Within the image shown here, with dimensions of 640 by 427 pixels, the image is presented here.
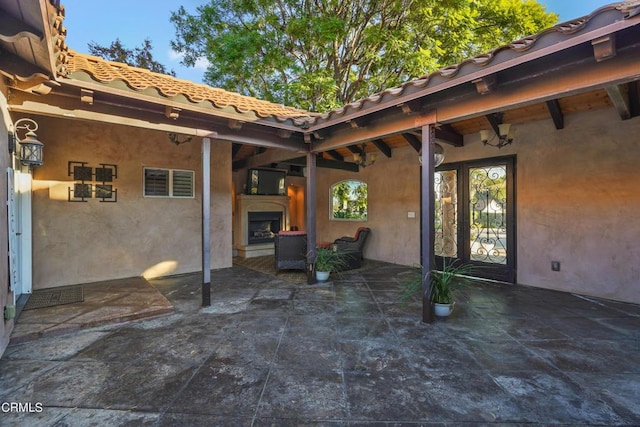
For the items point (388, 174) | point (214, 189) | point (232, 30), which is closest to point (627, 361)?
point (388, 174)

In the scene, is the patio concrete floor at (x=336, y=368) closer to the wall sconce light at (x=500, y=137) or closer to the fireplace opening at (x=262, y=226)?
the wall sconce light at (x=500, y=137)

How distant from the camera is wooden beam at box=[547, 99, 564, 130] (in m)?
4.12

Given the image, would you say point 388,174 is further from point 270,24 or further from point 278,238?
point 270,24

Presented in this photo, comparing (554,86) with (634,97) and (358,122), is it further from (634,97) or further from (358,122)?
(634,97)

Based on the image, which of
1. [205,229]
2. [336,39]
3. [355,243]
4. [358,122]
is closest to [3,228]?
[205,229]

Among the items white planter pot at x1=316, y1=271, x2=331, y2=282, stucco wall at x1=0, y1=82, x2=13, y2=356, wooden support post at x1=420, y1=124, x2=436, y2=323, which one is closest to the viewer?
stucco wall at x1=0, y1=82, x2=13, y2=356

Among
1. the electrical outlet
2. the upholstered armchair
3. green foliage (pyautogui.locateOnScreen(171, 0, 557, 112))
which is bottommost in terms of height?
the electrical outlet

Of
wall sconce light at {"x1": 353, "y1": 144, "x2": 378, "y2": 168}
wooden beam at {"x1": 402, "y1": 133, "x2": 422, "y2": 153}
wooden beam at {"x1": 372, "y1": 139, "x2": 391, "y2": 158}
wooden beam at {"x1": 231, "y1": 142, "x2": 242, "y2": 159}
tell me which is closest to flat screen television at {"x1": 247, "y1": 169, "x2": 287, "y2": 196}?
wooden beam at {"x1": 231, "y1": 142, "x2": 242, "y2": 159}

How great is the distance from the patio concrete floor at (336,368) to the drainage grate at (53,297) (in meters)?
1.10

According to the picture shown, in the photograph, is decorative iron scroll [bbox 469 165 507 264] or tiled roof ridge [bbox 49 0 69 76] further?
decorative iron scroll [bbox 469 165 507 264]

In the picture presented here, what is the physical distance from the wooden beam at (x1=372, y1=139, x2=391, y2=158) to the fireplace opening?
12.6 ft

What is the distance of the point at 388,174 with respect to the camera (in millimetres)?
7281

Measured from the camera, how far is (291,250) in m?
5.84

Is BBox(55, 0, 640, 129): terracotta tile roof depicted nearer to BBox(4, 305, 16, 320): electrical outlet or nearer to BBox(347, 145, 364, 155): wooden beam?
BBox(4, 305, 16, 320): electrical outlet
